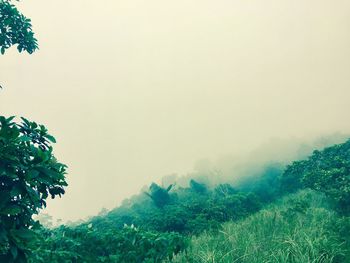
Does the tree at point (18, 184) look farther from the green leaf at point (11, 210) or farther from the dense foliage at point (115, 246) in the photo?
the dense foliage at point (115, 246)

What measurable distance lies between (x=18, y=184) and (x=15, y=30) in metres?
3.39

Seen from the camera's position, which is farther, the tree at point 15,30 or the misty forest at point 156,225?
the tree at point 15,30

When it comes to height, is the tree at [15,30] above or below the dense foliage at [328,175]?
above

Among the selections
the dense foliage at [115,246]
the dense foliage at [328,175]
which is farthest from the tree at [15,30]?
the dense foliage at [328,175]

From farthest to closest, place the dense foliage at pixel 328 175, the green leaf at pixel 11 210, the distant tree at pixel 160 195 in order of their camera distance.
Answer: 1. the distant tree at pixel 160 195
2. the dense foliage at pixel 328 175
3. the green leaf at pixel 11 210

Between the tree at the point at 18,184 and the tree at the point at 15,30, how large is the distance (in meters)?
2.71

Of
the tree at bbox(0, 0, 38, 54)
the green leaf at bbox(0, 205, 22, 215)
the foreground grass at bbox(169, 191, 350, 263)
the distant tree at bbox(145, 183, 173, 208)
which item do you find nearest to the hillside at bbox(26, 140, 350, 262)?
the foreground grass at bbox(169, 191, 350, 263)

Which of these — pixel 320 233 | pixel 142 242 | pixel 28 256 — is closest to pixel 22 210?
pixel 28 256

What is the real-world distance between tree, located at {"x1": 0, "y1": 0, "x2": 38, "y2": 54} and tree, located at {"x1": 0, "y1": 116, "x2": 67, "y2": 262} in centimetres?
271

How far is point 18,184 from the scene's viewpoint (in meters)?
3.29

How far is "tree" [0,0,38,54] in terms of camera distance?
5.55 m

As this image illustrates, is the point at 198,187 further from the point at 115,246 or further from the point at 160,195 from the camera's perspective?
the point at 115,246

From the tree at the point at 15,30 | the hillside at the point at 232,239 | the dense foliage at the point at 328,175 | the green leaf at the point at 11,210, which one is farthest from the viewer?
the dense foliage at the point at 328,175

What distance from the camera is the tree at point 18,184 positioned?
318 centimetres
